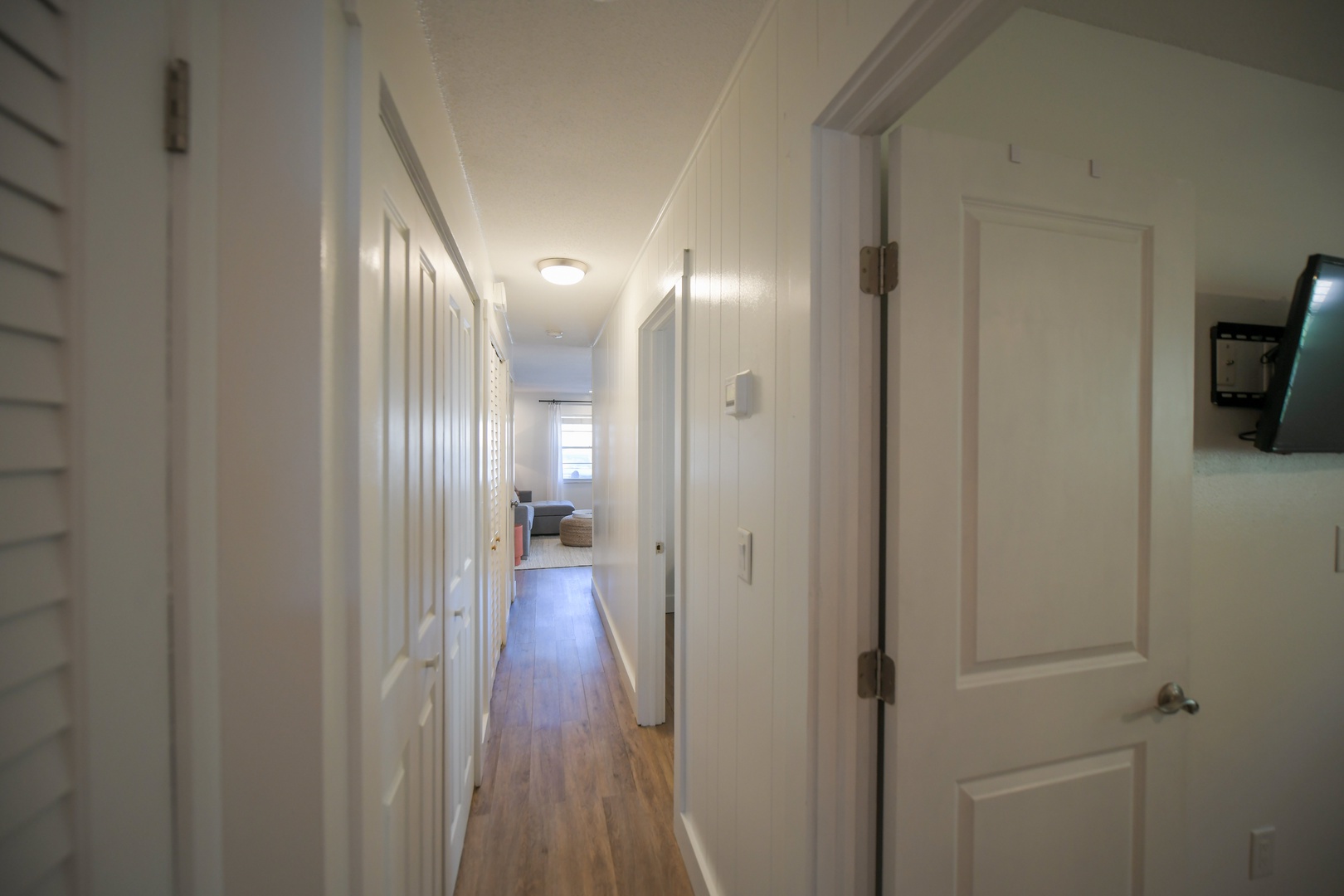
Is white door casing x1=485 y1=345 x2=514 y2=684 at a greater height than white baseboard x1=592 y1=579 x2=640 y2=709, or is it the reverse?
white door casing x1=485 y1=345 x2=514 y2=684

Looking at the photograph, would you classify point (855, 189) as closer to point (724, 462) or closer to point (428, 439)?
point (724, 462)

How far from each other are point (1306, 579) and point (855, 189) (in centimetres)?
172

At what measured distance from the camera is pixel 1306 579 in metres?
1.34

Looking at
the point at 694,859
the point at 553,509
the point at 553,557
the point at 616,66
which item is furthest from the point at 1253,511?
the point at 553,509

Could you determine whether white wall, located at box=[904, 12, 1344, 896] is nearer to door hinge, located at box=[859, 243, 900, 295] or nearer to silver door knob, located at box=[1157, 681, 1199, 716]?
silver door knob, located at box=[1157, 681, 1199, 716]

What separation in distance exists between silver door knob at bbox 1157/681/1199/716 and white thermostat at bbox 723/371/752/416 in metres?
1.10

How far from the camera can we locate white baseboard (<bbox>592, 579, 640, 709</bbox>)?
2836 millimetres

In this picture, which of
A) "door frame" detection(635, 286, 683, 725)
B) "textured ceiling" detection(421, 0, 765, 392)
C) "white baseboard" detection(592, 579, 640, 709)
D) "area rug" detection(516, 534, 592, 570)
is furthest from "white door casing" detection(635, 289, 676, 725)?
"area rug" detection(516, 534, 592, 570)

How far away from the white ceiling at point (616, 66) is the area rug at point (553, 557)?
497 centimetres

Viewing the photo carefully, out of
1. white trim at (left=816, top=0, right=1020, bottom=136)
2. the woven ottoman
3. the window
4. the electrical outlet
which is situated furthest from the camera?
the window

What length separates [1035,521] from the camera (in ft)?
3.19

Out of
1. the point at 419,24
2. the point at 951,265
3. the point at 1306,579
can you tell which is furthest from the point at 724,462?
the point at 1306,579

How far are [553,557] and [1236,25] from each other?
6.85 meters

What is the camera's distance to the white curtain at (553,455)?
9484 millimetres
